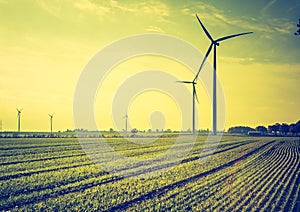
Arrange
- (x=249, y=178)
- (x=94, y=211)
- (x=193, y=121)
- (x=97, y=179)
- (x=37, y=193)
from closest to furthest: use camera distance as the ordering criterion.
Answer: (x=94, y=211) → (x=37, y=193) → (x=97, y=179) → (x=249, y=178) → (x=193, y=121)

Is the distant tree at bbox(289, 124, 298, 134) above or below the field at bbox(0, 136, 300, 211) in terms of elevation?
above

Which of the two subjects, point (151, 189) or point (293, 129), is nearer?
point (151, 189)

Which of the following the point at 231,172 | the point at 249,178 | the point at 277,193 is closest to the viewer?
the point at 277,193

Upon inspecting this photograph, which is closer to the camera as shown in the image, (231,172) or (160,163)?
(231,172)

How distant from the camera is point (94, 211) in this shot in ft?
50.6

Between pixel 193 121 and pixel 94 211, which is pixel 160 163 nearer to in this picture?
pixel 94 211

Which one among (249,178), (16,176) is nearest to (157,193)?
(249,178)

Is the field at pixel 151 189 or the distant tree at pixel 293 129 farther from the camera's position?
the distant tree at pixel 293 129

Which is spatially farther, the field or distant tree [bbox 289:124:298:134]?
distant tree [bbox 289:124:298:134]

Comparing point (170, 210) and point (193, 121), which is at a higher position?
point (193, 121)

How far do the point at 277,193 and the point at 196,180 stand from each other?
5.41 metres

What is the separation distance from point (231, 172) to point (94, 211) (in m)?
15.3

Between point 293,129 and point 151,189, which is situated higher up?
point 293,129

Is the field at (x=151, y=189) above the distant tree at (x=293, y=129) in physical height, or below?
below
